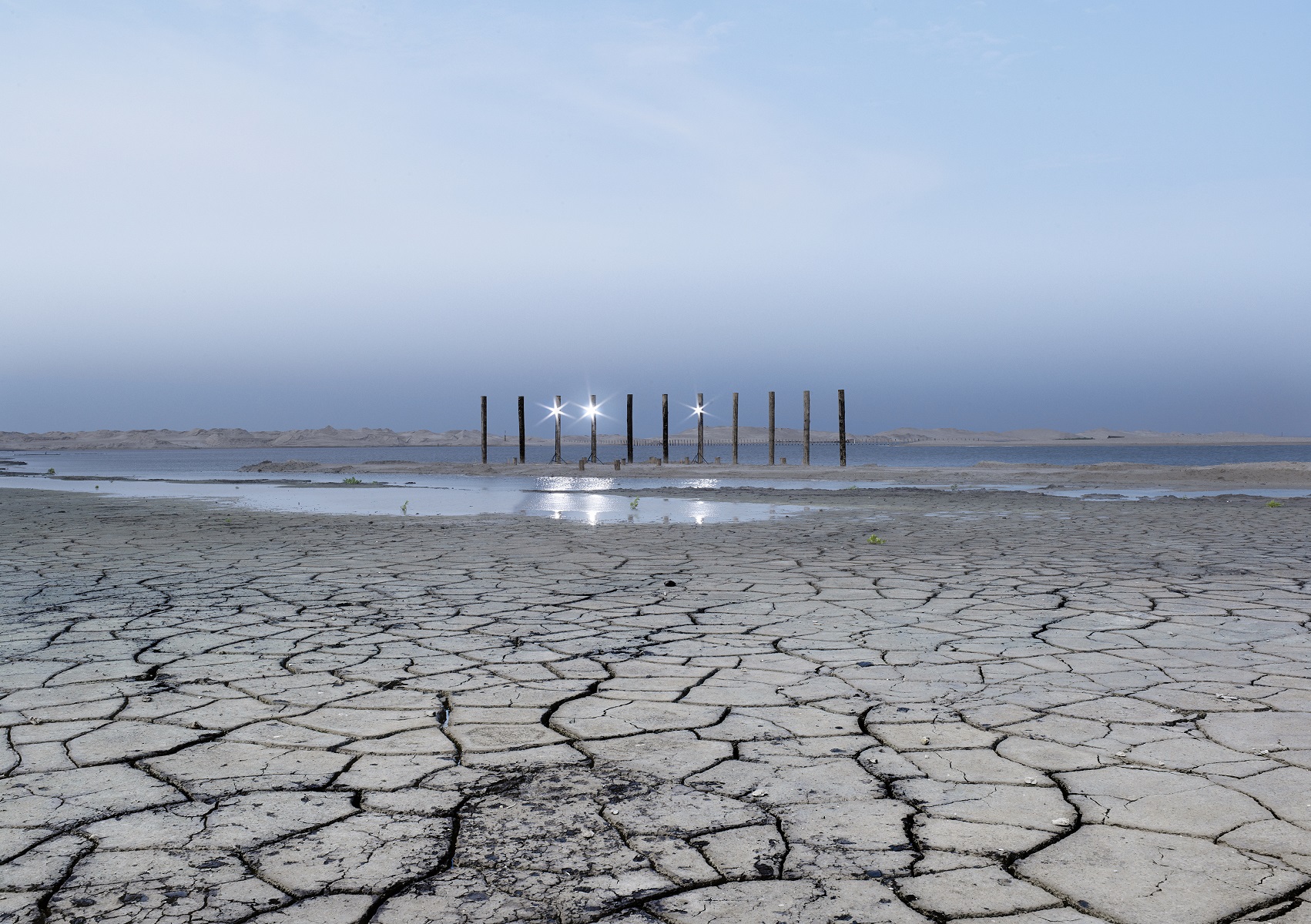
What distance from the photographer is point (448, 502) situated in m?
14.5

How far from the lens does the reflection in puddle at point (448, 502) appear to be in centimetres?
1175

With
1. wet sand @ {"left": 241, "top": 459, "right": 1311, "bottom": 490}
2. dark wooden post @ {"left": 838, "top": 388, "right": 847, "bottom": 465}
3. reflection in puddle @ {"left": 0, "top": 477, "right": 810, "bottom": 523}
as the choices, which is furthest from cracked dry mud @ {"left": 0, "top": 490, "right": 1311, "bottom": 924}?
dark wooden post @ {"left": 838, "top": 388, "right": 847, "bottom": 465}

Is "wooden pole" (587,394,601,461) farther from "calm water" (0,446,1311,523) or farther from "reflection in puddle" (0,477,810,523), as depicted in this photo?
"reflection in puddle" (0,477,810,523)

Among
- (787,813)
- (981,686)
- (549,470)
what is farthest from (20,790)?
(549,470)

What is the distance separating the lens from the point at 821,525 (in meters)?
9.88

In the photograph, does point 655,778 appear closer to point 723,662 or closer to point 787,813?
point 787,813

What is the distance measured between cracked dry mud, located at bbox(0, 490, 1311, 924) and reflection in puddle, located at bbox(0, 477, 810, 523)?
5.81m

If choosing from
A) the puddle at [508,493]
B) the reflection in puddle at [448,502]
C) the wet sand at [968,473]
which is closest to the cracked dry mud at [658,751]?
the reflection in puddle at [448,502]

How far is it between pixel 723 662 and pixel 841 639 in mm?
659

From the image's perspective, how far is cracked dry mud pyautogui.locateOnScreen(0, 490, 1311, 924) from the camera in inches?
73.2

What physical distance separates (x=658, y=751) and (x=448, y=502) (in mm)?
12253

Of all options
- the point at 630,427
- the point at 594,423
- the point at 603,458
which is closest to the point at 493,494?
the point at 630,427

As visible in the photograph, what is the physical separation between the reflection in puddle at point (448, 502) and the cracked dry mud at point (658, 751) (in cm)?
581

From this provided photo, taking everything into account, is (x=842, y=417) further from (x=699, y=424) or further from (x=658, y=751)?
(x=658, y=751)
